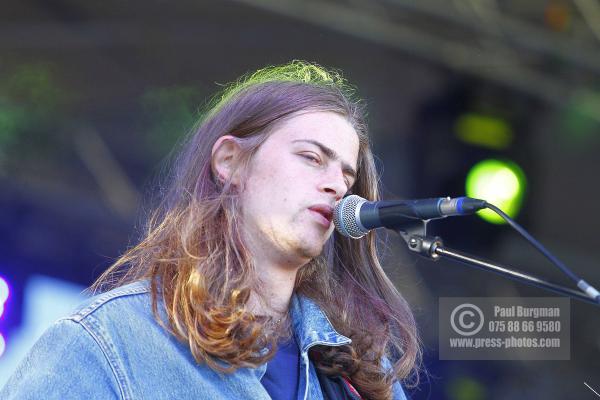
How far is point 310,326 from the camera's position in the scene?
87.4 inches

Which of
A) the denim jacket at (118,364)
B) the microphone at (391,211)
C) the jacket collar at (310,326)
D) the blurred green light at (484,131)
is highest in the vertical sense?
the blurred green light at (484,131)

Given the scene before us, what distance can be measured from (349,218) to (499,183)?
2389 millimetres

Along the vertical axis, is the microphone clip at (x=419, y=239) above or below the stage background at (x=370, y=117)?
below

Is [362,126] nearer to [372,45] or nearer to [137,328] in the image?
[137,328]

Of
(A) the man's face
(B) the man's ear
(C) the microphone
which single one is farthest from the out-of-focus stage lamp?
(C) the microphone

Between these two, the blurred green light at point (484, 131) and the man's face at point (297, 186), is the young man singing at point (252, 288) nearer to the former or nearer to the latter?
the man's face at point (297, 186)

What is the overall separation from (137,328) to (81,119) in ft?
7.58

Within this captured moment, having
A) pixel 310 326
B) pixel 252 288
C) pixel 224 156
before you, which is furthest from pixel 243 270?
pixel 224 156

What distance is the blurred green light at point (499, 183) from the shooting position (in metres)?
4.21

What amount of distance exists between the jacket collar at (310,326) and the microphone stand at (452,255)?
1.35ft

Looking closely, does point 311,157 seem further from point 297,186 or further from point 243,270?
point 243,270

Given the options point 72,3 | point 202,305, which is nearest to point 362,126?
point 202,305

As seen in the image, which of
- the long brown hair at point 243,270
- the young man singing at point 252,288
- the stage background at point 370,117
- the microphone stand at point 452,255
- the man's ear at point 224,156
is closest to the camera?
the microphone stand at point 452,255

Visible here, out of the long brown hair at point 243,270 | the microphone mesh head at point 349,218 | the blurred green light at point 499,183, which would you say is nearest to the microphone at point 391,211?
the microphone mesh head at point 349,218
